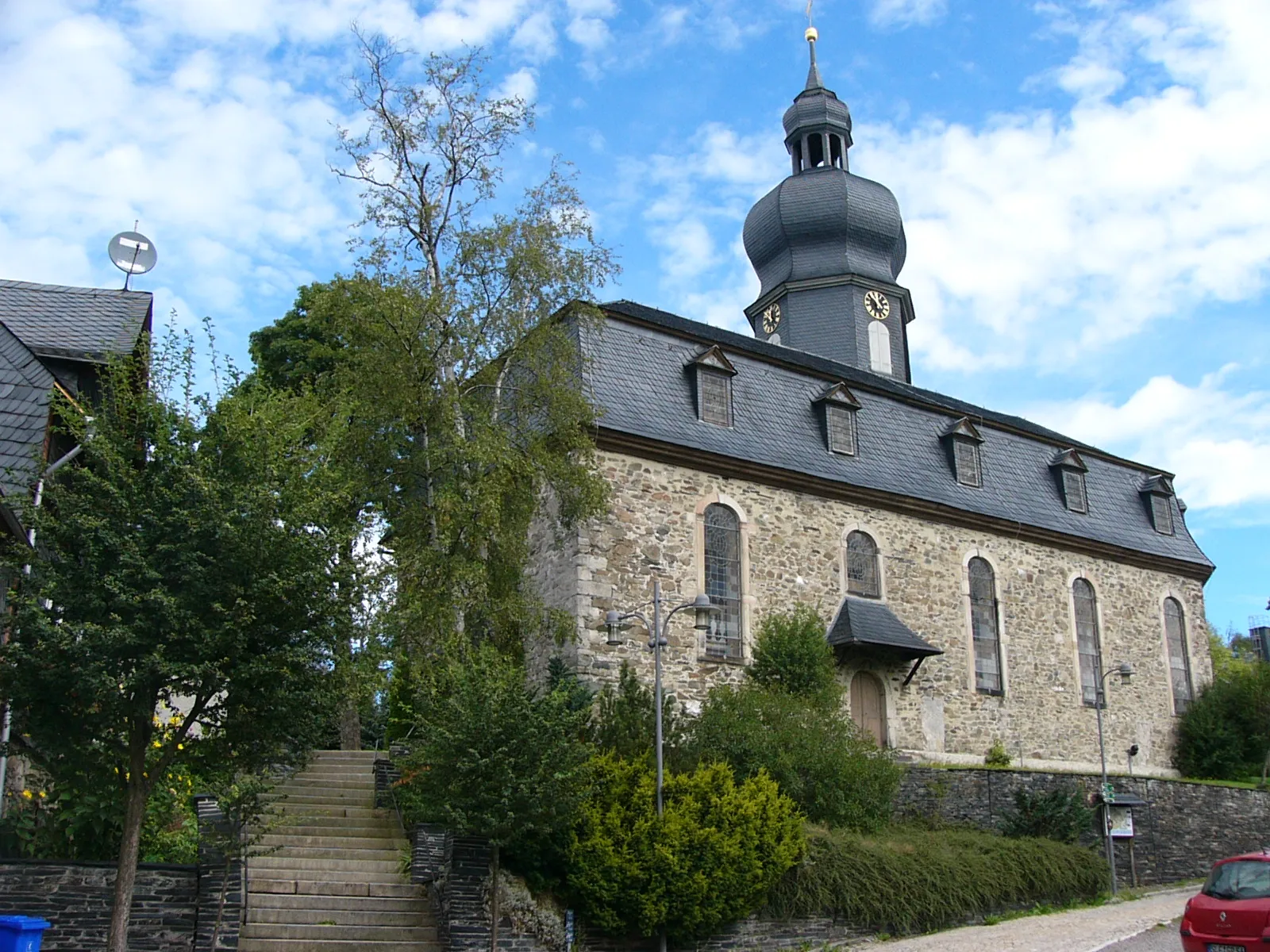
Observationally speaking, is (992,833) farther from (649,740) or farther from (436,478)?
(436,478)

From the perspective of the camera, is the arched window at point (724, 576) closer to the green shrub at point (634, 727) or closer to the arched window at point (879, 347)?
the green shrub at point (634, 727)

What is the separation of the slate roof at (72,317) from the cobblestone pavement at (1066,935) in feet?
38.8

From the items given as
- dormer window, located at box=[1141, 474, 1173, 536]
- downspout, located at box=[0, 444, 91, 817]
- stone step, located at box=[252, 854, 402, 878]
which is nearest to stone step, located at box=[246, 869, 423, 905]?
stone step, located at box=[252, 854, 402, 878]

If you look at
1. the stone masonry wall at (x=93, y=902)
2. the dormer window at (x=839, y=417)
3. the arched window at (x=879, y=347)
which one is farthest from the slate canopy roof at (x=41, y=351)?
the arched window at (x=879, y=347)

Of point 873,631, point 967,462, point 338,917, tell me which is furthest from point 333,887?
point 967,462

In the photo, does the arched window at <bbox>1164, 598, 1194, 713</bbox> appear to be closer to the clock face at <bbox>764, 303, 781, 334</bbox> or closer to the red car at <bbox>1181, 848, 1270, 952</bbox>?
the clock face at <bbox>764, 303, 781, 334</bbox>

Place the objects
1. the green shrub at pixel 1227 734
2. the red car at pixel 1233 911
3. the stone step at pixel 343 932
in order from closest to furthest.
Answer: the red car at pixel 1233 911
the stone step at pixel 343 932
the green shrub at pixel 1227 734

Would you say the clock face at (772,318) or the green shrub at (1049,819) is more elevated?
the clock face at (772,318)

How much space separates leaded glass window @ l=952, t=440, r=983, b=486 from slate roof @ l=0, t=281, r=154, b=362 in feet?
51.4

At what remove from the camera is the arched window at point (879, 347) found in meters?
29.8

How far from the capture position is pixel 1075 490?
27234 mm

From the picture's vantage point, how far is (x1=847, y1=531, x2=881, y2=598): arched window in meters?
22.3

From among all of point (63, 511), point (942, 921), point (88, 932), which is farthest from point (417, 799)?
point (942, 921)

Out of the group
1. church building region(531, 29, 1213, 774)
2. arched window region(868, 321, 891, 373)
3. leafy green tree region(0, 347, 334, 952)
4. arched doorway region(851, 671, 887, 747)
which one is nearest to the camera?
leafy green tree region(0, 347, 334, 952)
